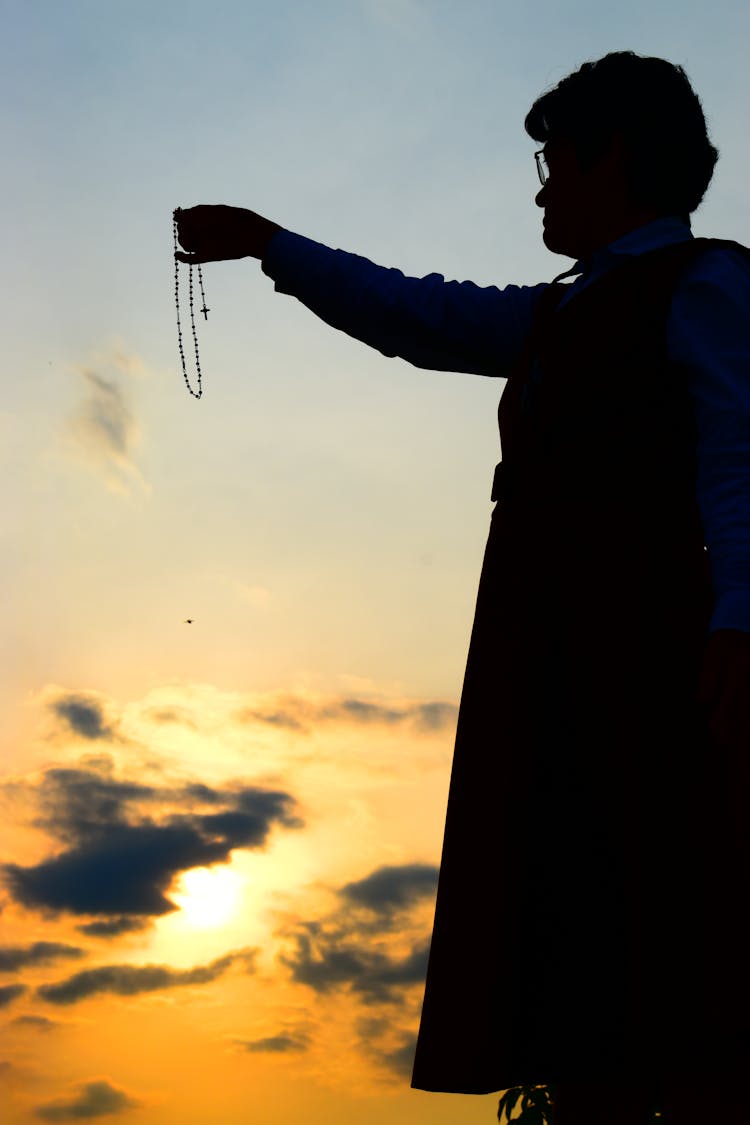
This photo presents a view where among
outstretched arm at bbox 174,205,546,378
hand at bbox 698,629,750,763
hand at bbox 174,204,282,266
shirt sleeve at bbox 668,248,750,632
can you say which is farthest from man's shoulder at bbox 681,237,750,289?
hand at bbox 174,204,282,266

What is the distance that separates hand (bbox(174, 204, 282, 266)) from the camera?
10.8ft

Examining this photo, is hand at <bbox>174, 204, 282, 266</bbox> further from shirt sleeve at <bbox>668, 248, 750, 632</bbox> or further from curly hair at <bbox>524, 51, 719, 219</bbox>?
shirt sleeve at <bbox>668, 248, 750, 632</bbox>

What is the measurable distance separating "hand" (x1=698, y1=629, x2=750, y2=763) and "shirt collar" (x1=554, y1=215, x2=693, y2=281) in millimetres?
993

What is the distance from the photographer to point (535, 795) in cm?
248

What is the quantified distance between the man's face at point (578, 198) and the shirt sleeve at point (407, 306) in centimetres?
28

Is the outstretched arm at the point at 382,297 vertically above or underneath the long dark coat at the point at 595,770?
above

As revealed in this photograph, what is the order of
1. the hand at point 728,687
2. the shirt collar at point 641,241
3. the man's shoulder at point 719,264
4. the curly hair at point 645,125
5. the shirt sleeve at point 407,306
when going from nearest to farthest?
the hand at point 728,687 < the man's shoulder at point 719,264 < the shirt collar at point 641,241 < the curly hair at point 645,125 < the shirt sleeve at point 407,306

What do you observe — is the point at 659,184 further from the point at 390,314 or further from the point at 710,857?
the point at 710,857

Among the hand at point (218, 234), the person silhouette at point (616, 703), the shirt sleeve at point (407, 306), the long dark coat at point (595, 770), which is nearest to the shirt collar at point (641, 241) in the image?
the person silhouette at point (616, 703)

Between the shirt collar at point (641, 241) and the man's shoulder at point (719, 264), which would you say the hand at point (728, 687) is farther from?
the shirt collar at point (641, 241)

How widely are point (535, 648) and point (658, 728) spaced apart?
318 mm

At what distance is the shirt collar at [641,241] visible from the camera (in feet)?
9.18

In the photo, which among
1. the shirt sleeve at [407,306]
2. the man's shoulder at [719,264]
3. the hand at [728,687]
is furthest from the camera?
the shirt sleeve at [407,306]

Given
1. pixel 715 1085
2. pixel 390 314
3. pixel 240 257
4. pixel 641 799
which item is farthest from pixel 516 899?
pixel 240 257
